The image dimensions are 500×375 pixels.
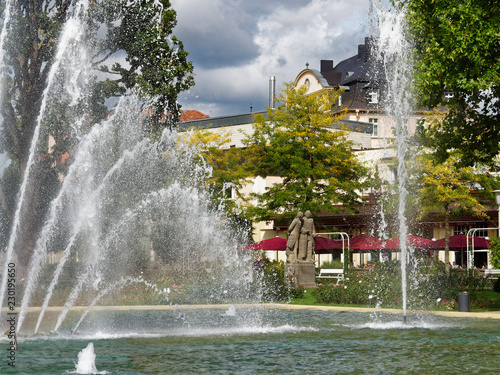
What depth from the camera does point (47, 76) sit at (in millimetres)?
27547

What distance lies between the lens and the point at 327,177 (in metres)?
42.2

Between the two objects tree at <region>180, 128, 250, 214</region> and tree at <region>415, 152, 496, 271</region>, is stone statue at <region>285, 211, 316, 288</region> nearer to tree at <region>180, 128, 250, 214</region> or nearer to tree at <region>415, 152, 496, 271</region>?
tree at <region>180, 128, 250, 214</region>

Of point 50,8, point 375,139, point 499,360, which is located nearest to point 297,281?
point 50,8

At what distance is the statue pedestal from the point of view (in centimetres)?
3133

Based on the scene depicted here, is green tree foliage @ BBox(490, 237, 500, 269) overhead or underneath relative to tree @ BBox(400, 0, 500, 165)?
underneath

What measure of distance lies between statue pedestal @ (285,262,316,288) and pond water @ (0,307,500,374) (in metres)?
10.3

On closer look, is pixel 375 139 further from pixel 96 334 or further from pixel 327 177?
pixel 96 334

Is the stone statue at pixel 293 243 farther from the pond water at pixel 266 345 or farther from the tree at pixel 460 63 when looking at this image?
the pond water at pixel 266 345

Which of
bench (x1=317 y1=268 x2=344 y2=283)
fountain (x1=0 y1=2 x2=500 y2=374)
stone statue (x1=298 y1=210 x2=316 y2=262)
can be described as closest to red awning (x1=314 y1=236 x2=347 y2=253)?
bench (x1=317 y1=268 x2=344 y2=283)

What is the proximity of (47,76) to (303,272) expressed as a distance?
533 inches

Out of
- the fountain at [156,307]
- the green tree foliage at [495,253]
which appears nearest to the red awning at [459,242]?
the green tree foliage at [495,253]

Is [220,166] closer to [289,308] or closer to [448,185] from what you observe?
[448,185]

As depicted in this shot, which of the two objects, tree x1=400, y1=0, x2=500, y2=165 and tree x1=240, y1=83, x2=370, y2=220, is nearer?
tree x1=400, y1=0, x2=500, y2=165

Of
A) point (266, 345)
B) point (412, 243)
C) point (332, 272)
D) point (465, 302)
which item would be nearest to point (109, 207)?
point (465, 302)
